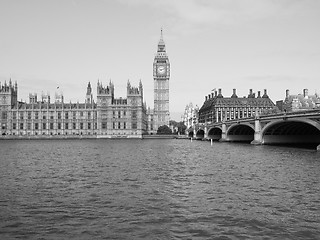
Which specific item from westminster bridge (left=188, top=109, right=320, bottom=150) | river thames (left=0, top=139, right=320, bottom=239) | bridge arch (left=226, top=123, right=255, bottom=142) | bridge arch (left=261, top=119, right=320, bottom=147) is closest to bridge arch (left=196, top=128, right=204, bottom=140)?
bridge arch (left=226, top=123, right=255, bottom=142)

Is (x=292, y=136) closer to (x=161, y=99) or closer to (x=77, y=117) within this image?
(x=77, y=117)

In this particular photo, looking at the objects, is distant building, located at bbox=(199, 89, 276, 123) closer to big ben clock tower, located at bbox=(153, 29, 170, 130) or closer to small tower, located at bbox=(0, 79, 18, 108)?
big ben clock tower, located at bbox=(153, 29, 170, 130)

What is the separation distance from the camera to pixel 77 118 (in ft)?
533

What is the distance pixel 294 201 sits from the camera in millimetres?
18562

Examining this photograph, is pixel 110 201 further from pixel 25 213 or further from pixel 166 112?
pixel 166 112

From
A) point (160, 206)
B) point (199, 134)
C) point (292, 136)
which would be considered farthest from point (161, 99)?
point (160, 206)

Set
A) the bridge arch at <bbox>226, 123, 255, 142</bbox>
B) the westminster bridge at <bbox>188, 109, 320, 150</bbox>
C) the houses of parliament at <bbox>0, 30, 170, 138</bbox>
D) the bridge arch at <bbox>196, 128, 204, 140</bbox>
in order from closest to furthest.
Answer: the westminster bridge at <bbox>188, 109, 320, 150</bbox> → the bridge arch at <bbox>226, 123, 255, 142</bbox> → the bridge arch at <bbox>196, 128, 204, 140</bbox> → the houses of parliament at <bbox>0, 30, 170, 138</bbox>

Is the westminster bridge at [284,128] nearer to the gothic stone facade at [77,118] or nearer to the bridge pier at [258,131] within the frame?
the bridge pier at [258,131]

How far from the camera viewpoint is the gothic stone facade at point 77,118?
16000 cm

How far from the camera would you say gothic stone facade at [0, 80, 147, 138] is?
160000 mm

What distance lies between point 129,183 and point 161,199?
5.47m

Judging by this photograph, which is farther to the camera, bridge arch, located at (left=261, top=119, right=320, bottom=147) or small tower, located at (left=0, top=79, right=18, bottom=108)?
small tower, located at (left=0, top=79, right=18, bottom=108)

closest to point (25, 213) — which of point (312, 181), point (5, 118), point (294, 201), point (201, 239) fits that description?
point (201, 239)

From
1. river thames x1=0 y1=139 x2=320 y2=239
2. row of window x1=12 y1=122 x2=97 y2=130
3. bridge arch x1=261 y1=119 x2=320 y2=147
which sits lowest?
river thames x1=0 y1=139 x2=320 y2=239
